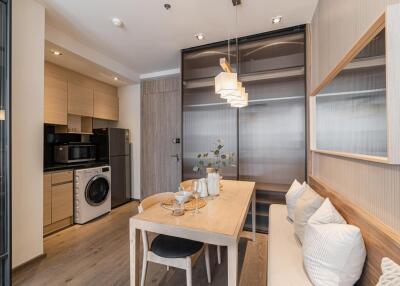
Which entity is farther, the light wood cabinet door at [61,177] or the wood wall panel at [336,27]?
the light wood cabinet door at [61,177]

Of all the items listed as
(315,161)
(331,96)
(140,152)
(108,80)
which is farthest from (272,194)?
(108,80)

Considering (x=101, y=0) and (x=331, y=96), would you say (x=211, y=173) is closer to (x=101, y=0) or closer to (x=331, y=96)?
(x=331, y=96)

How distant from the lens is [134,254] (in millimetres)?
1365

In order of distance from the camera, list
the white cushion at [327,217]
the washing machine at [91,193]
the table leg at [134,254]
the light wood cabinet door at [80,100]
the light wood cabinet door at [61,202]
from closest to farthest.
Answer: the white cushion at [327,217] < the table leg at [134,254] < the light wood cabinet door at [61,202] < the washing machine at [91,193] < the light wood cabinet door at [80,100]

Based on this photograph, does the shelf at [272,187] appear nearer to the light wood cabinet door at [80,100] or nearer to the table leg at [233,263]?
the table leg at [233,263]

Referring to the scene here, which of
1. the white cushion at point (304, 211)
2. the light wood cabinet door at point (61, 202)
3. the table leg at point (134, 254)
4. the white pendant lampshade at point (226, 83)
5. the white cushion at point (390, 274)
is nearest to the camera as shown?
the white cushion at point (390, 274)

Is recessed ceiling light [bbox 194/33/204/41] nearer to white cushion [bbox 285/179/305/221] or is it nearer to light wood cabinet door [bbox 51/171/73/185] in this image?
white cushion [bbox 285/179/305/221]

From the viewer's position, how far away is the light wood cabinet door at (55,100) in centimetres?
300

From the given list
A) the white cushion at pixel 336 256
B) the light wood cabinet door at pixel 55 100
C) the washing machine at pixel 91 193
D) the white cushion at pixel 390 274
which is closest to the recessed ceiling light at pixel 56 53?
the light wood cabinet door at pixel 55 100

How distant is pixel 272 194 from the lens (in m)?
2.87

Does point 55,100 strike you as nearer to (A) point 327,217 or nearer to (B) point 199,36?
(B) point 199,36

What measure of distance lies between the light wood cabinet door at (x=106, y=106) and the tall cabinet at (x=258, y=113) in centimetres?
194

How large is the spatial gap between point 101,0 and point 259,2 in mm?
1668

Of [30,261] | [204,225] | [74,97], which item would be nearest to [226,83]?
[204,225]
